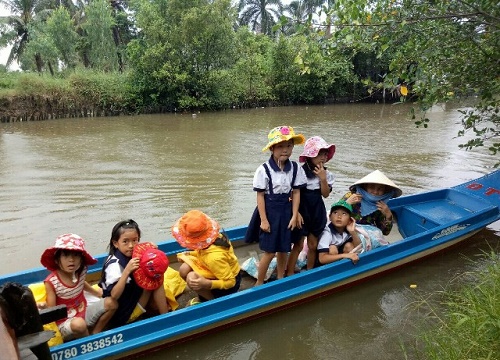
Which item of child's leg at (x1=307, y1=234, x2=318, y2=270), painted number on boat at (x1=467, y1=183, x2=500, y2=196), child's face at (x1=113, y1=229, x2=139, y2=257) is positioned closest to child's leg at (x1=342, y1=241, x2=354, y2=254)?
child's leg at (x1=307, y1=234, x2=318, y2=270)

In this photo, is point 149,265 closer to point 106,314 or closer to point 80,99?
point 106,314

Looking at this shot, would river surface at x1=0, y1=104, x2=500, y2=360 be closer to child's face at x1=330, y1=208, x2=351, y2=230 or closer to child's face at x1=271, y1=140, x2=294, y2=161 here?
child's face at x1=330, y1=208, x2=351, y2=230

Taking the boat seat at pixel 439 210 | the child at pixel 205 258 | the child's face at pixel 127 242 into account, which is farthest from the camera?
the boat seat at pixel 439 210

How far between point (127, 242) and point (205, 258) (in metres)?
0.70

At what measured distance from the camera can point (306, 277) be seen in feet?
13.1

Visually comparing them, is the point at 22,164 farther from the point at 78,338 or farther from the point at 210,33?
the point at 210,33

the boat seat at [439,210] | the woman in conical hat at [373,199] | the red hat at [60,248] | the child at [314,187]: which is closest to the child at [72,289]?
the red hat at [60,248]

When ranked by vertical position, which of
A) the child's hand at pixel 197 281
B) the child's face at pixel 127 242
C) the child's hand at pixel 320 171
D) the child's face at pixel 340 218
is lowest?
the child's hand at pixel 197 281

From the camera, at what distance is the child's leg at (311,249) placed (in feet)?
14.3

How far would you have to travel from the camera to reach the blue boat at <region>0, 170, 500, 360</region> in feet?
10.2

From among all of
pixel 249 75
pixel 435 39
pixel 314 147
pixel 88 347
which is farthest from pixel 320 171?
pixel 249 75

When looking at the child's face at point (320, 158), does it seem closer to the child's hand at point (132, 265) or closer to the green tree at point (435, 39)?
the green tree at point (435, 39)

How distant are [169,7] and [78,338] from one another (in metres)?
22.6

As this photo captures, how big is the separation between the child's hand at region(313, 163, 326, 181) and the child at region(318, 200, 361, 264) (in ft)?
1.51
